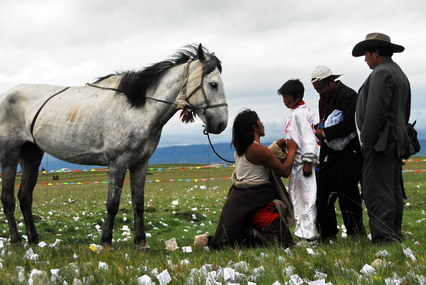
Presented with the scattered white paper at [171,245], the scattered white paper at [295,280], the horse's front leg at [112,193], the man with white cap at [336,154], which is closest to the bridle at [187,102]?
the horse's front leg at [112,193]

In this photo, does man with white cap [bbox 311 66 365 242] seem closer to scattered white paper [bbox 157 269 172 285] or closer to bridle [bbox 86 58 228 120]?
bridle [bbox 86 58 228 120]

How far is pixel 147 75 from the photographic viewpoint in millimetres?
8453

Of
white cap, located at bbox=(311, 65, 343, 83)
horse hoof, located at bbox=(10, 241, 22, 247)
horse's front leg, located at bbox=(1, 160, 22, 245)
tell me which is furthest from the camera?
horse's front leg, located at bbox=(1, 160, 22, 245)

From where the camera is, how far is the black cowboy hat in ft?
21.8

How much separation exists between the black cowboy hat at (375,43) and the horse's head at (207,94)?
2374 millimetres

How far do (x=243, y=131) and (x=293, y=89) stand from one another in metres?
1.14

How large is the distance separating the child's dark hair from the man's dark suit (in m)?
1.10

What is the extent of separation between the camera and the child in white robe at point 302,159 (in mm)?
7398

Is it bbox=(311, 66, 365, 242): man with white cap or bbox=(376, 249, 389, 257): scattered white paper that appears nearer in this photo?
bbox=(376, 249, 389, 257): scattered white paper

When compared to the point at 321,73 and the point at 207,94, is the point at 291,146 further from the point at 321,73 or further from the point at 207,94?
the point at 207,94

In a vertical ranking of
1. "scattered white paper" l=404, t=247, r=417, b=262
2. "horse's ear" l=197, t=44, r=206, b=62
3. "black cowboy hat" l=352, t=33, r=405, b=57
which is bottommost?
"scattered white paper" l=404, t=247, r=417, b=262

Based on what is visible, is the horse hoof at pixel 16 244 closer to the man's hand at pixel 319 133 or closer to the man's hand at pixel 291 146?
the man's hand at pixel 291 146

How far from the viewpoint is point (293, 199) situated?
25.2 feet

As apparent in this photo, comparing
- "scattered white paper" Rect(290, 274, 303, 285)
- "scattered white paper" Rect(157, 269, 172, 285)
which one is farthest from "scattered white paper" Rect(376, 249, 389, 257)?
"scattered white paper" Rect(157, 269, 172, 285)
